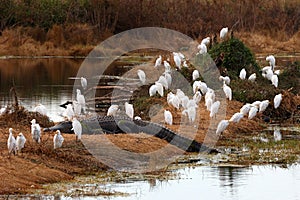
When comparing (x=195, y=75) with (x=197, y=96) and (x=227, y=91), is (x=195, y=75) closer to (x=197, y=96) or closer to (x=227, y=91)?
(x=227, y=91)

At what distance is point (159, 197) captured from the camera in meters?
12.8

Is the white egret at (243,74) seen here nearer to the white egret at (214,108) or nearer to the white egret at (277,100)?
the white egret at (277,100)

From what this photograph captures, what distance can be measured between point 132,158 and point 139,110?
22.2 feet

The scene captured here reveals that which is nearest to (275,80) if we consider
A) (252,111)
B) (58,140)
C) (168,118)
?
(252,111)

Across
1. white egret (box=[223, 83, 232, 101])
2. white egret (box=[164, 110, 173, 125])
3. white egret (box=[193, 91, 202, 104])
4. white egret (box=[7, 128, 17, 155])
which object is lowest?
white egret (box=[7, 128, 17, 155])

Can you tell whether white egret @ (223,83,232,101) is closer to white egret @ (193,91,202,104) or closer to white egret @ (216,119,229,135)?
white egret @ (193,91,202,104)

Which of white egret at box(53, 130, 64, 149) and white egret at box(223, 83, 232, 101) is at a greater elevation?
white egret at box(223, 83, 232, 101)

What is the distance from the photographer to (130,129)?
57.7 feet

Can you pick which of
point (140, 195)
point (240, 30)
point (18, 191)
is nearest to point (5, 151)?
point (18, 191)

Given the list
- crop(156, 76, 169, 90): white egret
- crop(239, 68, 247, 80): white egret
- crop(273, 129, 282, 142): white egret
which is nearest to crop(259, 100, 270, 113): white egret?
crop(273, 129, 282, 142): white egret

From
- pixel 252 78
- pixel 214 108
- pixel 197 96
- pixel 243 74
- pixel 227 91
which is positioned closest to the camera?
pixel 214 108

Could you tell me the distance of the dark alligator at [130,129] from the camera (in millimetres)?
16953

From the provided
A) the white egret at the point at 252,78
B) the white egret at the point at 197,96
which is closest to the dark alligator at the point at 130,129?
the white egret at the point at 197,96

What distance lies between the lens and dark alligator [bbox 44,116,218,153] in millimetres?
16953
